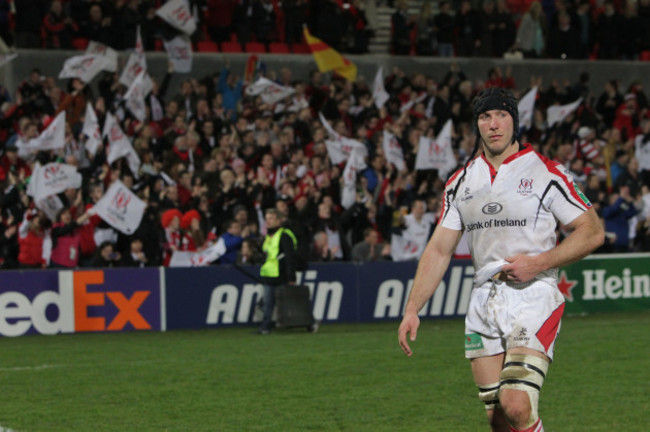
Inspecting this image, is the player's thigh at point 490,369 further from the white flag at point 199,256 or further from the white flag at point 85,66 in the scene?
the white flag at point 85,66

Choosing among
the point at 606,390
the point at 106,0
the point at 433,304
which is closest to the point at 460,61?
the point at 106,0

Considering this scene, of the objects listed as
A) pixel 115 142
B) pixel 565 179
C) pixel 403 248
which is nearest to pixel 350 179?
pixel 403 248

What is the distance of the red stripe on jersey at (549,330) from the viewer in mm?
5922

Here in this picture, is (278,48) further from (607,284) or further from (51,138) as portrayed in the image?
(607,284)

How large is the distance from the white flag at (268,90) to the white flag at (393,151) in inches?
80.7

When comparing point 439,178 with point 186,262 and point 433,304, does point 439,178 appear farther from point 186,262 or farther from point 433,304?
point 186,262

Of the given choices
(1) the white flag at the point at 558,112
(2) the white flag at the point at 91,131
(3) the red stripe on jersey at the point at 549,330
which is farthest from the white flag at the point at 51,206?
(3) the red stripe on jersey at the point at 549,330

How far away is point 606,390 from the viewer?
10812mm

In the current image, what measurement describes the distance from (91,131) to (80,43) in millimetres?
5593

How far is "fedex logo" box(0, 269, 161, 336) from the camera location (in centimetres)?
1573

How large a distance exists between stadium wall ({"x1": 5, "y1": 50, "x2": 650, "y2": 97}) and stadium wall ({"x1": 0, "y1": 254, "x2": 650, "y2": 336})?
6.84 m

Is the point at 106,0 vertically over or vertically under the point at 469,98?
over

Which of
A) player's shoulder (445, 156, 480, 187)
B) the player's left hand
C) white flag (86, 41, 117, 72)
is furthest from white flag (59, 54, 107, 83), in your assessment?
the player's left hand

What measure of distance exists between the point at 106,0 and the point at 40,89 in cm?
386
